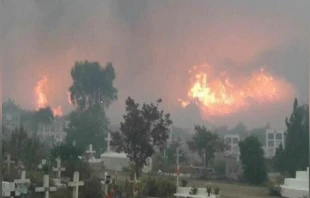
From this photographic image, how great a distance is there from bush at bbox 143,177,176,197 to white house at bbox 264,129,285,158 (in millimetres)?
391

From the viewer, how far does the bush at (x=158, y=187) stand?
188 centimetres

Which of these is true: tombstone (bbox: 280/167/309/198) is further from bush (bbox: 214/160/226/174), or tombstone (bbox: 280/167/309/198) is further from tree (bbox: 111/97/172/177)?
tree (bbox: 111/97/172/177)

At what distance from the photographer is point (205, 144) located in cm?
184

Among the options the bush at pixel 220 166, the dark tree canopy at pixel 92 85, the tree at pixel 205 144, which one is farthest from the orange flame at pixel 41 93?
the bush at pixel 220 166

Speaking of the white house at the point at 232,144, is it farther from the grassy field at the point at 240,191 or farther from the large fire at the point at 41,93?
the large fire at the point at 41,93

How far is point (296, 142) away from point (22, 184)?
3.71ft

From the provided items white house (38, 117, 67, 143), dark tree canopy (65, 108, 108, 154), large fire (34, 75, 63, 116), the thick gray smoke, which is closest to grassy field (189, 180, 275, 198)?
the thick gray smoke

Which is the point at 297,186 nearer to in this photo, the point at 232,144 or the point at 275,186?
the point at 275,186

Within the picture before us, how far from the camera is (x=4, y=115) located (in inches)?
81.8

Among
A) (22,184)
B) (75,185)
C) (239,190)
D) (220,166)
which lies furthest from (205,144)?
(22,184)

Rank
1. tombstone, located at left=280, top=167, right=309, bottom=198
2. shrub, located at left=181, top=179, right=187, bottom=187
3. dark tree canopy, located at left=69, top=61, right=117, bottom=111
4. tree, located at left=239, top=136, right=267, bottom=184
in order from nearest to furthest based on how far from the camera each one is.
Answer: tombstone, located at left=280, top=167, right=309, bottom=198, tree, located at left=239, top=136, right=267, bottom=184, shrub, located at left=181, top=179, right=187, bottom=187, dark tree canopy, located at left=69, top=61, right=117, bottom=111

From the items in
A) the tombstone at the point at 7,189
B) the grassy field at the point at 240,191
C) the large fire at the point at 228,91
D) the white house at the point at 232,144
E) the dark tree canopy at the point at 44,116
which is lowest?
the tombstone at the point at 7,189

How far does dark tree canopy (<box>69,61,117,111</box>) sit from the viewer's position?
77.3 inches

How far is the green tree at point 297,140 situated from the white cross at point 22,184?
3.46 feet
